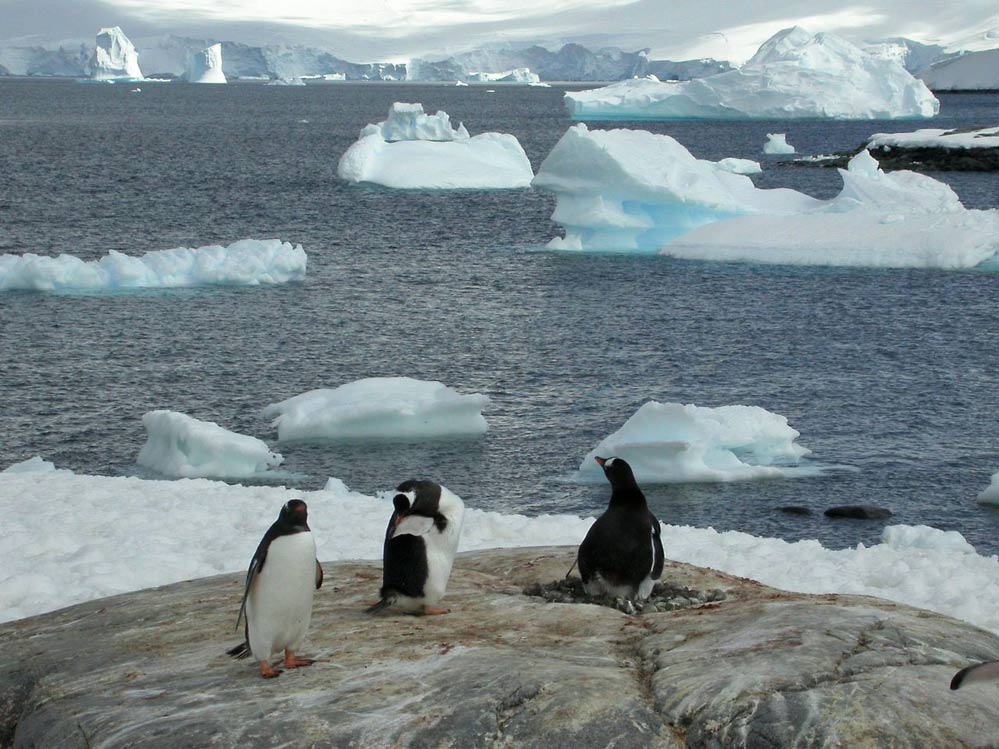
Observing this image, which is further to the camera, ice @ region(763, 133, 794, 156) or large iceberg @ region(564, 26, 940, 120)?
large iceberg @ region(564, 26, 940, 120)

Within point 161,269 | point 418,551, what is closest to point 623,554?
point 418,551

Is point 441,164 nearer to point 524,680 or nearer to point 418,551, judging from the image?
point 418,551

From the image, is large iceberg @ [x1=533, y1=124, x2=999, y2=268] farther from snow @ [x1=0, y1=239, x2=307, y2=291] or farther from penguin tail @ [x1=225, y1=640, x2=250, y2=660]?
penguin tail @ [x1=225, y1=640, x2=250, y2=660]

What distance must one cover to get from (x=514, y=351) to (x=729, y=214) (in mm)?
21902

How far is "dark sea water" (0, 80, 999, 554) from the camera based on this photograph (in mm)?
23219

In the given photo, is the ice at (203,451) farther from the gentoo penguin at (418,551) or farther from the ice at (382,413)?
the gentoo penguin at (418,551)

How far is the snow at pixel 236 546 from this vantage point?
1211 centimetres

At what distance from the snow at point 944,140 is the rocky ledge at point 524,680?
3205 inches

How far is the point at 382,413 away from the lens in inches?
991

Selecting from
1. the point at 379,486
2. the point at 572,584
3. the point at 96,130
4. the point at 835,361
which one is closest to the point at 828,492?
the point at 379,486

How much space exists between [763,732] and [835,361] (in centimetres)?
2759

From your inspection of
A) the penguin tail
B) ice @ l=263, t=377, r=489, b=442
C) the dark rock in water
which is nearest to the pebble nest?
the penguin tail

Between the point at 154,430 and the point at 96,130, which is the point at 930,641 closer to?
the point at 154,430

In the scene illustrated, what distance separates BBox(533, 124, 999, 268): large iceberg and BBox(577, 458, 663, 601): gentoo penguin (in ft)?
129
